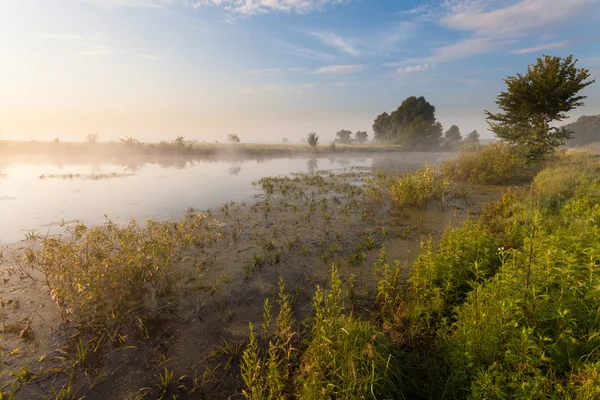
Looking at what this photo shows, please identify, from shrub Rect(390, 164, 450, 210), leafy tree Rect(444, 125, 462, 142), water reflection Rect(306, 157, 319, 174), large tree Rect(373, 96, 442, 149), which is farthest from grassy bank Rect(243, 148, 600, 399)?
leafy tree Rect(444, 125, 462, 142)

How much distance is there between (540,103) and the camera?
50.0 feet

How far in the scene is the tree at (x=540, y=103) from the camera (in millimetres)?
14422

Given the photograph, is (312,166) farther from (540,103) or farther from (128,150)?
(128,150)

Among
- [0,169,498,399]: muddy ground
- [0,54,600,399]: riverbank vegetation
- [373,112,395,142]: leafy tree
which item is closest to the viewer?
[0,54,600,399]: riverbank vegetation

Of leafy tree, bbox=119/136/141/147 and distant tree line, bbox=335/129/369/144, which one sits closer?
leafy tree, bbox=119/136/141/147

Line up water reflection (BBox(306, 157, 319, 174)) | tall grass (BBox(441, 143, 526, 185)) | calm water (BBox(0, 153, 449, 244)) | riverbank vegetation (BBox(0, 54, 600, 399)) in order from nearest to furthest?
riverbank vegetation (BBox(0, 54, 600, 399)), calm water (BBox(0, 153, 449, 244)), tall grass (BBox(441, 143, 526, 185)), water reflection (BBox(306, 157, 319, 174))

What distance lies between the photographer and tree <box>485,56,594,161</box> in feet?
47.3

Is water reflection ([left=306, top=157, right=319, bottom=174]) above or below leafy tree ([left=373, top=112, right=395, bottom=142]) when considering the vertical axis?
below

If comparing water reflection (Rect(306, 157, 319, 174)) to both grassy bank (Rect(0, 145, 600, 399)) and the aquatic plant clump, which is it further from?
the aquatic plant clump

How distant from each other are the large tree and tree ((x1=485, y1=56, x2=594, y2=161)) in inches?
1978

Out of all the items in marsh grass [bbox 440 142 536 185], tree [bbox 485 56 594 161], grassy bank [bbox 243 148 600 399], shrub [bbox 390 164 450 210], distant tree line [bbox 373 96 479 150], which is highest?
distant tree line [bbox 373 96 479 150]

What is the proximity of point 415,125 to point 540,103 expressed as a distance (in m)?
53.3

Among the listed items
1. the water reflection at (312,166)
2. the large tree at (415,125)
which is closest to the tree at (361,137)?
the large tree at (415,125)

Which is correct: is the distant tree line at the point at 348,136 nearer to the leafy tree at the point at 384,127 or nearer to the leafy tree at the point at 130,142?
the leafy tree at the point at 384,127
